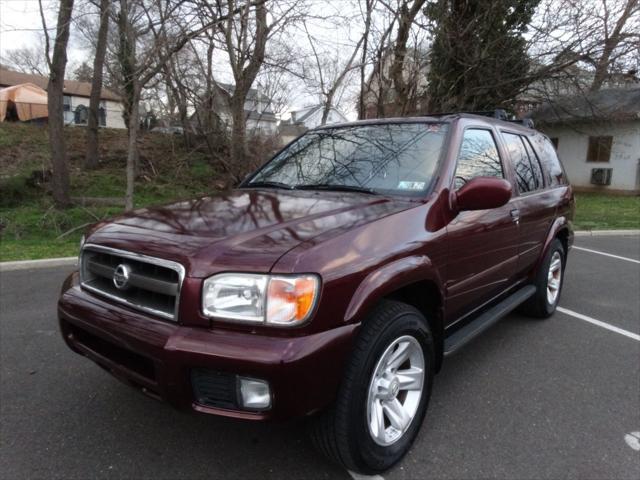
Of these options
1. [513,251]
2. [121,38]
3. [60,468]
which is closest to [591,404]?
[513,251]

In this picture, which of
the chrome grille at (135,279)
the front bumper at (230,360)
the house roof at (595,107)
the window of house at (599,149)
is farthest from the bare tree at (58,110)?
the window of house at (599,149)

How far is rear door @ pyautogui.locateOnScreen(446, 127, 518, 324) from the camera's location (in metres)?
2.72

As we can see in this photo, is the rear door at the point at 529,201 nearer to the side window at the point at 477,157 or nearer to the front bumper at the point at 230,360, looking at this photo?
the side window at the point at 477,157

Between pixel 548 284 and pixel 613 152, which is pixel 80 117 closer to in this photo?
pixel 613 152

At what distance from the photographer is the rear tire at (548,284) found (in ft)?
13.7

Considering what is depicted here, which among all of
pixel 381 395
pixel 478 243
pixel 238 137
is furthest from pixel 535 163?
pixel 238 137

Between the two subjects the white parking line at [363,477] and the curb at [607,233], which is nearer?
the white parking line at [363,477]

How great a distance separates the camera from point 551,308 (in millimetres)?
4496

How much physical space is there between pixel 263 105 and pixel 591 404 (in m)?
11.2

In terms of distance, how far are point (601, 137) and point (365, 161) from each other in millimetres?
20694

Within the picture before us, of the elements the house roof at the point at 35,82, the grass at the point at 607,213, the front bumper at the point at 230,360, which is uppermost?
the house roof at the point at 35,82

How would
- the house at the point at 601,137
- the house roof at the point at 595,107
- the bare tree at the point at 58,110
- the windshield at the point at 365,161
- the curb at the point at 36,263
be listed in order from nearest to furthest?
the windshield at the point at 365,161, the curb at the point at 36,263, the bare tree at the point at 58,110, the house roof at the point at 595,107, the house at the point at 601,137

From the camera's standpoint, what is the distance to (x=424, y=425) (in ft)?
8.75

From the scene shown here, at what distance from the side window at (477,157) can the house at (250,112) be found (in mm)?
8820
